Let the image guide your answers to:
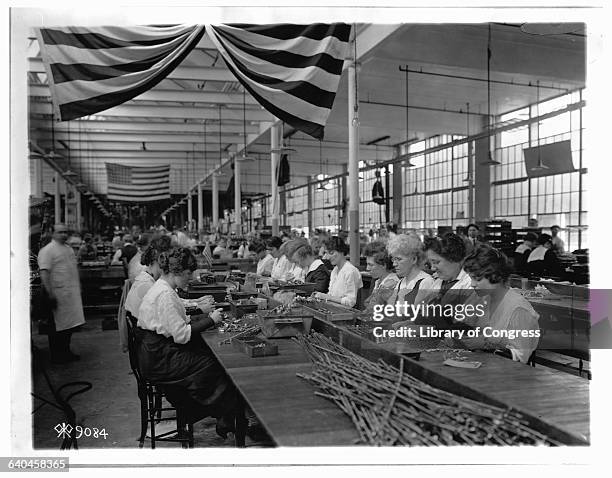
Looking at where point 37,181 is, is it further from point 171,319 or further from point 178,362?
point 178,362

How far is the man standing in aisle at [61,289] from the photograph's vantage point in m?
5.40

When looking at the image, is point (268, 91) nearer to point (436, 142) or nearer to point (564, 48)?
point (564, 48)

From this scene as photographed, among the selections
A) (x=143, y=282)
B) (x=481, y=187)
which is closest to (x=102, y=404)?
(x=143, y=282)

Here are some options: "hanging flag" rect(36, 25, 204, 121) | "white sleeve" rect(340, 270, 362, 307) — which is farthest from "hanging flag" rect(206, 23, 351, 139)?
"white sleeve" rect(340, 270, 362, 307)

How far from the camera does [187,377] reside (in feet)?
10.3

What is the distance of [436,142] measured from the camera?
1877cm

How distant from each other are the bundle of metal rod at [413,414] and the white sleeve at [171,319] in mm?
1167

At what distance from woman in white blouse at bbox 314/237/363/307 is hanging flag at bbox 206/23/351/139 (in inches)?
68.6

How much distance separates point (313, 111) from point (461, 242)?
130 centimetres

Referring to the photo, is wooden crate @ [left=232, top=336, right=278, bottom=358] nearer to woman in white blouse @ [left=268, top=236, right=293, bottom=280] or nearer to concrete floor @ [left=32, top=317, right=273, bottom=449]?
concrete floor @ [left=32, top=317, right=273, bottom=449]

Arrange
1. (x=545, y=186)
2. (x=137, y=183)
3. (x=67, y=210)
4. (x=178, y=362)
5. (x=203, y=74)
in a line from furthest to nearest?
(x=67, y=210) → (x=545, y=186) → (x=137, y=183) → (x=203, y=74) → (x=178, y=362)

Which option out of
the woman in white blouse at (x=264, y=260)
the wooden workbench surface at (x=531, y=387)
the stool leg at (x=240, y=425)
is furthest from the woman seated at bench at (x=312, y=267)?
the wooden workbench surface at (x=531, y=387)

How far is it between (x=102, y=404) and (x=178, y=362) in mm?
1498

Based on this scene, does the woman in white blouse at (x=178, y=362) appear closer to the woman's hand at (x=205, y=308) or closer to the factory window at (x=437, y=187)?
the woman's hand at (x=205, y=308)
